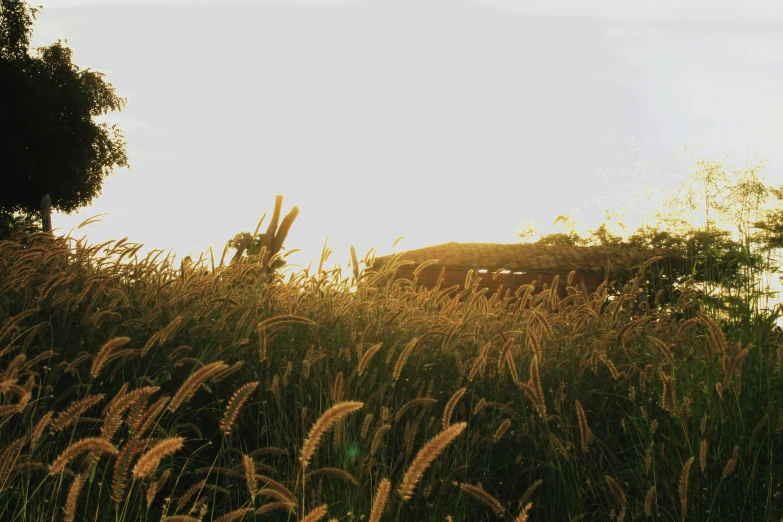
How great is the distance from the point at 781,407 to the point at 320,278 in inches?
119

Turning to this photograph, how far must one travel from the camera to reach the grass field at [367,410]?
9.53 feet

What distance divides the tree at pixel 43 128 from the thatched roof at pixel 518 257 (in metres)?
13.6

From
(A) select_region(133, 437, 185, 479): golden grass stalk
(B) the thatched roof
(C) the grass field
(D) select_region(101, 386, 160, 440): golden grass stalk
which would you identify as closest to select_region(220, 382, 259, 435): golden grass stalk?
(C) the grass field

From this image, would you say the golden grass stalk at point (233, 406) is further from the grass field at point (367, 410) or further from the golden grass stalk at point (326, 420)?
the golden grass stalk at point (326, 420)

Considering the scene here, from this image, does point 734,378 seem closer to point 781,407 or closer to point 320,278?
point 781,407

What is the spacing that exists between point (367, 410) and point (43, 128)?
2562 centimetres

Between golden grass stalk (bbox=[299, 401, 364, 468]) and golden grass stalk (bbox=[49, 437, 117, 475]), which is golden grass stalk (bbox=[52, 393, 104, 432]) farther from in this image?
golden grass stalk (bbox=[299, 401, 364, 468])

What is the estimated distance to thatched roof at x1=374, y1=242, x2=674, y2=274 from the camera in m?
18.2

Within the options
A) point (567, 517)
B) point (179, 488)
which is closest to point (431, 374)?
point (567, 517)

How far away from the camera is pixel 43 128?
2600 cm

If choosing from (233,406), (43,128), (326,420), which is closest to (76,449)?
(233,406)

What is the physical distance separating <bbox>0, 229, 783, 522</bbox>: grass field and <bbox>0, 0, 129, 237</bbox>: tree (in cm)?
2270

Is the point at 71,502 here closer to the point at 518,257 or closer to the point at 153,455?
the point at 153,455

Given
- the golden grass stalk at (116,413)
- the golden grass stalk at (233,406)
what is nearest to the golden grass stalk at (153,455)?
the golden grass stalk at (116,413)
